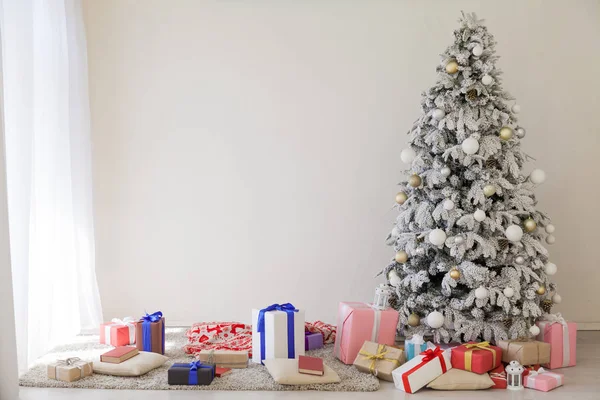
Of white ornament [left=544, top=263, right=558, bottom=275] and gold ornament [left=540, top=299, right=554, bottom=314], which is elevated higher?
white ornament [left=544, top=263, right=558, bottom=275]

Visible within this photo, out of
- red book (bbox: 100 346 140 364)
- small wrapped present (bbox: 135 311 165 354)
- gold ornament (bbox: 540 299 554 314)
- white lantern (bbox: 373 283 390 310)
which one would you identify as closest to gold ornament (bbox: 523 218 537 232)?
gold ornament (bbox: 540 299 554 314)

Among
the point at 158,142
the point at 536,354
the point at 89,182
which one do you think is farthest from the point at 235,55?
the point at 536,354

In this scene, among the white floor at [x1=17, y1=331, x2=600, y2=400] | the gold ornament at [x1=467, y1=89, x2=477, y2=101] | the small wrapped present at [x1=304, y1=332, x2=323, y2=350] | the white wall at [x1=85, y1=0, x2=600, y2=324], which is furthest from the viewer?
the white wall at [x1=85, y1=0, x2=600, y2=324]

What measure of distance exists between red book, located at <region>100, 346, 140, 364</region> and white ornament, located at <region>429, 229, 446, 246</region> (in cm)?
144

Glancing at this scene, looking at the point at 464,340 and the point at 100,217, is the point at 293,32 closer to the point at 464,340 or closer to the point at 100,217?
the point at 100,217

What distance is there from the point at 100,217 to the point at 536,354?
251 cm

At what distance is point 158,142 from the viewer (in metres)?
3.71

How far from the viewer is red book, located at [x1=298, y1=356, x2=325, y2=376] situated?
2.54 metres

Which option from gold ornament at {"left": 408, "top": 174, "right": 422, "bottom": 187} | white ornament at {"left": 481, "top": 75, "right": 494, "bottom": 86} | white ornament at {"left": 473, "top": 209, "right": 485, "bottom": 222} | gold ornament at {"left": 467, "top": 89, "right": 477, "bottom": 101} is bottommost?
white ornament at {"left": 473, "top": 209, "right": 485, "bottom": 222}

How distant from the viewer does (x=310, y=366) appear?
8.38 feet

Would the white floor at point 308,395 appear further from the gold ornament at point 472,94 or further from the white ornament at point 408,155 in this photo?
the gold ornament at point 472,94

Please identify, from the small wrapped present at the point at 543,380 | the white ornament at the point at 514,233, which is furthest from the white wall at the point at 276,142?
the small wrapped present at the point at 543,380

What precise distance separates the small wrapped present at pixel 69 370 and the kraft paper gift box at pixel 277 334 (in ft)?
2.37

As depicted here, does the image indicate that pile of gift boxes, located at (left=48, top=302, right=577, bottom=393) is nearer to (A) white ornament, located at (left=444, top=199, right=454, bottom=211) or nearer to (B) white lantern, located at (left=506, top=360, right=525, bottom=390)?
(B) white lantern, located at (left=506, top=360, right=525, bottom=390)
